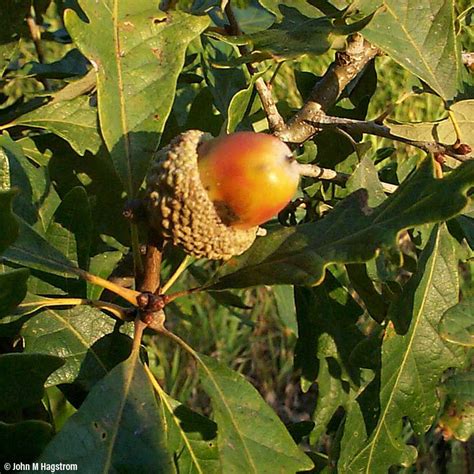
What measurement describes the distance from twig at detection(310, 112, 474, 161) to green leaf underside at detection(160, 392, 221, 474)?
402mm

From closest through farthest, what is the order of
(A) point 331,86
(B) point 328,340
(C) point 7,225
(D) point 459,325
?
1. (C) point 7,225
2. (D) point 459,325
3. (A) point 331,86
4. (B) point 328,340

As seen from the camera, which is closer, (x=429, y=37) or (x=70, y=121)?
(x=429, y=37)

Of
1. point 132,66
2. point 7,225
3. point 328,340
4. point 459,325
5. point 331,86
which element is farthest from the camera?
point 328,340

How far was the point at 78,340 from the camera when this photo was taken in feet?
3.29

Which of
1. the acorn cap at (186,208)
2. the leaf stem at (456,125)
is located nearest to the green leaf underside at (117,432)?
the acorn cap at (186,208)

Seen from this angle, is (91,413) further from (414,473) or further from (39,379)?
(414,473)

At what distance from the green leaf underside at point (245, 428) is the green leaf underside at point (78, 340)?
136 millimetres

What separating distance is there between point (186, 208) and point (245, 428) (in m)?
0.25

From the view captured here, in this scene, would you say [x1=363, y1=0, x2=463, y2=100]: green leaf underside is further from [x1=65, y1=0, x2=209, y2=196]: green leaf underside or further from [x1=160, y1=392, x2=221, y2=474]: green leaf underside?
[x1=160, y1=392, x2=221, y2=474]: green leaf underside

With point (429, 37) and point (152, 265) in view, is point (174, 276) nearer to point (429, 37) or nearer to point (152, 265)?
point (152, 265)

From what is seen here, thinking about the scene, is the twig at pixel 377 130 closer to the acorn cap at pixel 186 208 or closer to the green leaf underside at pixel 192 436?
the acorn cap at pixel 186 208

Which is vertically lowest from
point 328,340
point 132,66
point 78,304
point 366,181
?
point 328,340

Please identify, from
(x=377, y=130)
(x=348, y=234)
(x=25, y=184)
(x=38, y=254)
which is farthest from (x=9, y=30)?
(x=348, y=234)

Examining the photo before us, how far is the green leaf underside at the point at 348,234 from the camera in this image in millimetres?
779
